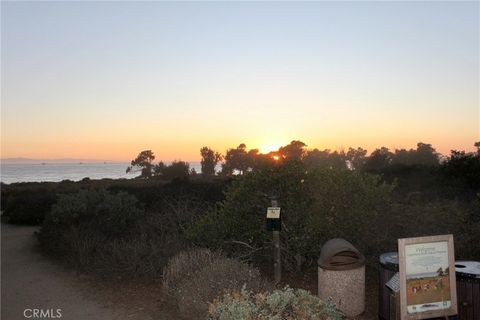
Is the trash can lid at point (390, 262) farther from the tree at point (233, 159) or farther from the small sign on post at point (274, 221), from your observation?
the tree at point (233, 159)

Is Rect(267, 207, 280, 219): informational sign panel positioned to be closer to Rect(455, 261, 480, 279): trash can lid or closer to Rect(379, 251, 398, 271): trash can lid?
Rect(379, 251, 398, 271): trash can lid

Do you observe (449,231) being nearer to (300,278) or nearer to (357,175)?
(357,175)

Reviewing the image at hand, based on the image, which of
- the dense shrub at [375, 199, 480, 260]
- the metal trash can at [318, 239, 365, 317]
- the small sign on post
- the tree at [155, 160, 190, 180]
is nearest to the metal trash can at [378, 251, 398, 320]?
the metal trash can at [318, 239, 365, 317]

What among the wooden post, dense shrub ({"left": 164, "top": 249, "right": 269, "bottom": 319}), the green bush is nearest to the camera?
dense shrub ({"left": 164, "top": 249, "right": 269, "bottom": 319})

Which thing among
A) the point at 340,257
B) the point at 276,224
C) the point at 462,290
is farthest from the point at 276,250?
the point at 462,290

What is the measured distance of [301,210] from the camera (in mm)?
8312

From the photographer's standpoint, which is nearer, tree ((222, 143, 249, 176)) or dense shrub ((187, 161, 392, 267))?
dense shrub ((187, 161, 392, 267))

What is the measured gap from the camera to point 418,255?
5.09m

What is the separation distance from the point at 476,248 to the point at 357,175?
2.48 m

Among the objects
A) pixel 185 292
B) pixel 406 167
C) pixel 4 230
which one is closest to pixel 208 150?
pixel 406 167

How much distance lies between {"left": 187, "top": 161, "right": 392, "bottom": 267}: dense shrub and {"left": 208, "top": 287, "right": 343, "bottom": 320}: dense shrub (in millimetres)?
3329

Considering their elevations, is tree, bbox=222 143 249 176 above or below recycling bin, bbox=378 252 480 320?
above
